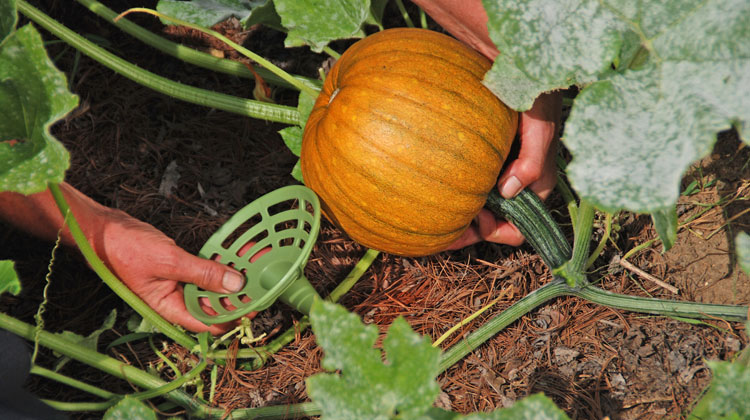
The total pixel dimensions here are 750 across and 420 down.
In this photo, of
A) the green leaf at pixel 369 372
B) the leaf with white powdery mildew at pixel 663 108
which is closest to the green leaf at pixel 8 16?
the green leaf at pixel 369 372

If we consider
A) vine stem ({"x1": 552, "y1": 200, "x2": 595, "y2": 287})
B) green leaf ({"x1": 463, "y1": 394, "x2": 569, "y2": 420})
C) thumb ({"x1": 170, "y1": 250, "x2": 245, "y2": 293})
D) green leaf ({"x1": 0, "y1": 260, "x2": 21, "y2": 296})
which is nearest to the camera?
green leaf ({"x1": 463, "y1": 394, "x2": 569, "y2": 420})

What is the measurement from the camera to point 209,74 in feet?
6.90

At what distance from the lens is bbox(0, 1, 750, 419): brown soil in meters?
1.58

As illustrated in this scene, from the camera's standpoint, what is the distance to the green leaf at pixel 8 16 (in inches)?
→ 44.1

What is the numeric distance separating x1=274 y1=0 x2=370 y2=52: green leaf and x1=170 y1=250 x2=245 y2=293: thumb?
0.63 m

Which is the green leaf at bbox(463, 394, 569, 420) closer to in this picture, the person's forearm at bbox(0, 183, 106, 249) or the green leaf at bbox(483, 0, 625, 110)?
the green leaf at bbox(483, 0, 625, 110)


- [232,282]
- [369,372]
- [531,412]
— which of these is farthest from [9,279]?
[531,412]

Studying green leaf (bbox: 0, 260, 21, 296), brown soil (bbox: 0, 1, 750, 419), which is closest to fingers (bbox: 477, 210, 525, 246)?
brown soil (bbox: 0, 1, 750, 419)

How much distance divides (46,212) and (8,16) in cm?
70

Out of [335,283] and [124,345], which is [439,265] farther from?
[124,345]

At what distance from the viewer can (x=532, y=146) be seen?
4.91 feet

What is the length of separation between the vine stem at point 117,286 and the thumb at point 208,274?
0.12 m

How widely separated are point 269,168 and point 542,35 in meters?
1.19

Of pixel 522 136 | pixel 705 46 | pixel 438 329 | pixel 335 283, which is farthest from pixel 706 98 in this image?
pixel 335 283
